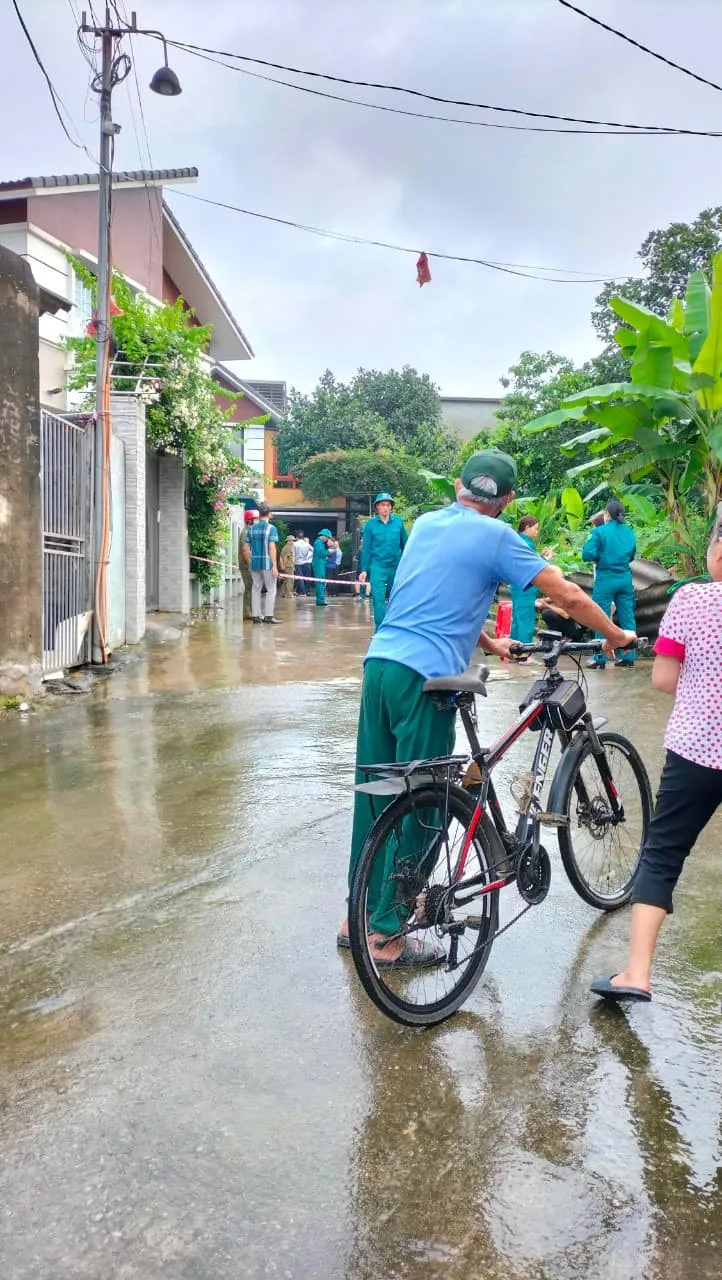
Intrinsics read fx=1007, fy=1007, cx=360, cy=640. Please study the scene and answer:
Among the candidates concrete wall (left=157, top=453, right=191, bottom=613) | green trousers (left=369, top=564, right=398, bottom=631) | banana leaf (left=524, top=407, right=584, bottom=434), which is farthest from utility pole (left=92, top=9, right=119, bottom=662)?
concrete wall (left=157, top=453, right=191, bottom=613)

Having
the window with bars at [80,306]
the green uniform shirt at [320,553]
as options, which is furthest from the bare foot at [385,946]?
the green uniform shirt at [320,553]

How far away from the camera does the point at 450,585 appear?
3418 millimetres

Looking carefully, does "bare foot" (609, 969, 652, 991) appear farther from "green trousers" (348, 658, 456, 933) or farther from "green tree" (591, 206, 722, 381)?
"green tree" (591, 206, 722, 381)

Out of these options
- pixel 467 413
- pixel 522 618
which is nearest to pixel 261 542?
pixel 522 618

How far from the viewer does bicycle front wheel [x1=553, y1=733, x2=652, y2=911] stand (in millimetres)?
3914

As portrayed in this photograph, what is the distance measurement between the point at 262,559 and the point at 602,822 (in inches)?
515

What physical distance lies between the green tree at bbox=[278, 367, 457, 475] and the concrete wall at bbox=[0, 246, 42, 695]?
1312 inches

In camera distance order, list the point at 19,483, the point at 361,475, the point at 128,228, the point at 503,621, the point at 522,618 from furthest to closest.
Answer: the point at 361,475
the point at 128,228
the point at 503,621
the point at 522,618
the point at 19,483

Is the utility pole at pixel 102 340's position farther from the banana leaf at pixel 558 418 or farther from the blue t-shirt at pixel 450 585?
the blue t-shirt at pixel 450 585

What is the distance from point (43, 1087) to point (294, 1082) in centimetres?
69

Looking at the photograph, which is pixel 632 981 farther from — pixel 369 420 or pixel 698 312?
pixel 369 420

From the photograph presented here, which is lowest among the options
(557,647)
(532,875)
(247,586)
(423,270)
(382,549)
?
(532,875)

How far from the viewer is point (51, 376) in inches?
638

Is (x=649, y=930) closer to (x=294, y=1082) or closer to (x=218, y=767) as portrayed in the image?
(x=294, y=1082)
